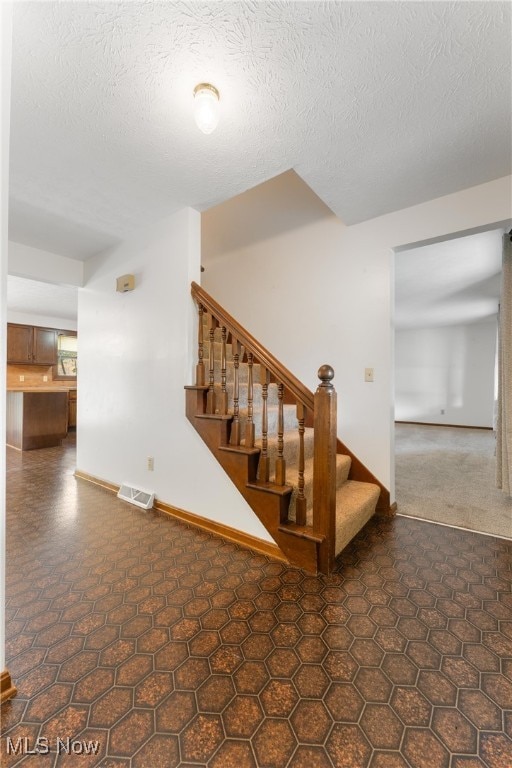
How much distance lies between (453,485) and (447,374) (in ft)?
17.2

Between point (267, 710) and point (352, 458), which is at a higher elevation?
point (352, 458)

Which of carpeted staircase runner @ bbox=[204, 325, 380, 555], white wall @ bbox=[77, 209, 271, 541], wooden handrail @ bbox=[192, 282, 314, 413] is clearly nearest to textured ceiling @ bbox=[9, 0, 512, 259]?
white wall @ bbox=[77, 209, 271, 541]

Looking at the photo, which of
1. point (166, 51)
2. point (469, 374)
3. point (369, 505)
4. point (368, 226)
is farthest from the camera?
point (469, 374)

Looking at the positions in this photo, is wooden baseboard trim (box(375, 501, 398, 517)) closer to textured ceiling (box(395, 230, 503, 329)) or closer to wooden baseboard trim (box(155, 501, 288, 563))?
wooden baseboard trim (box(155, 501, 288, 563))

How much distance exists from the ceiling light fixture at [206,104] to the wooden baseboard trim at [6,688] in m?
2.25

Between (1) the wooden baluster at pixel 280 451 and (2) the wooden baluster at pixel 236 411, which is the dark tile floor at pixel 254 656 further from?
(2) the wooden baluster at pixel 236 411

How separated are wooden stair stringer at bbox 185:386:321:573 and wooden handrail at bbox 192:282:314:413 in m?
0.46

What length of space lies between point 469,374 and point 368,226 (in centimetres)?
629

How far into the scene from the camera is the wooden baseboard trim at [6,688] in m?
0.99

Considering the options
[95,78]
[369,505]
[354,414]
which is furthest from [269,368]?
[95,78]

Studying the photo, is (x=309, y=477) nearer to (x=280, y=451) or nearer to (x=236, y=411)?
(x=280, y=451)

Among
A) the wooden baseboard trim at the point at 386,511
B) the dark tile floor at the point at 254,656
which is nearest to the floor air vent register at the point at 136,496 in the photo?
the dark tile floor at the point at 254,656

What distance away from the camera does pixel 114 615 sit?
137 cm

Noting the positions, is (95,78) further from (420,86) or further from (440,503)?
(440,503)
